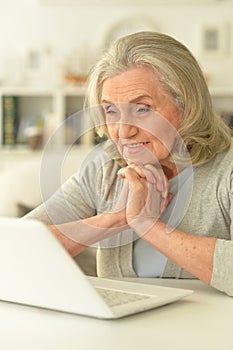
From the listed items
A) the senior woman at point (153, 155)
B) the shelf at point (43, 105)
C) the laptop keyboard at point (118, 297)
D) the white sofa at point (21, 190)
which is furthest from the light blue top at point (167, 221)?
the shelf at point (43, 105)

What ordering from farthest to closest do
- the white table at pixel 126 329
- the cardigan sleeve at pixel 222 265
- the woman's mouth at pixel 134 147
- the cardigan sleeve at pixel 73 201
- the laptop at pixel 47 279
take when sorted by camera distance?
the cardigan sleeve at pixel 73 201 < the woman's mouth at pixel 134 147 < the cardigan sleeve at pixel 222 265 < the laptop at pixel 47 279 < the white table at pixel 126 329

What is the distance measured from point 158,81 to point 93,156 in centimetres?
34

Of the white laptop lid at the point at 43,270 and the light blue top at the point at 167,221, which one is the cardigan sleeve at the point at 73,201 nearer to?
the light blue top at the point at 167,221

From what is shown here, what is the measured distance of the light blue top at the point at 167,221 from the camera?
1761mm

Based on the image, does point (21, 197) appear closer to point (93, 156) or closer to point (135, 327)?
point (93, 156)

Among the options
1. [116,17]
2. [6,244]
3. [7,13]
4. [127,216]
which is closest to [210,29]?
[116,17]

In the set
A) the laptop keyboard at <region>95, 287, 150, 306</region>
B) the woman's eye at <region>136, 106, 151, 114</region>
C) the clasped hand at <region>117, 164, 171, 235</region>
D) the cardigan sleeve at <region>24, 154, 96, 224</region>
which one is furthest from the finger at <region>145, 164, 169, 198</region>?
the laptop keyboard at <region>95, 287, 150, 306</region>

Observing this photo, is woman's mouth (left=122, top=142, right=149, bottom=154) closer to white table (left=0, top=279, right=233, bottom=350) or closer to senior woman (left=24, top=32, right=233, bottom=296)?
senior woman (left=24, top=32, right=233, bottom=296)

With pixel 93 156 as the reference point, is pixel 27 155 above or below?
below

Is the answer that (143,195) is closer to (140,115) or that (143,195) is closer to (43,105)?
(140,115)

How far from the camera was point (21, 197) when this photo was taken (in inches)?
152

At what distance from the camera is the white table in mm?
1123

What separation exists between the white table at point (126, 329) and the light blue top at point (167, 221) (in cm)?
35

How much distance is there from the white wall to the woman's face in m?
3.71
